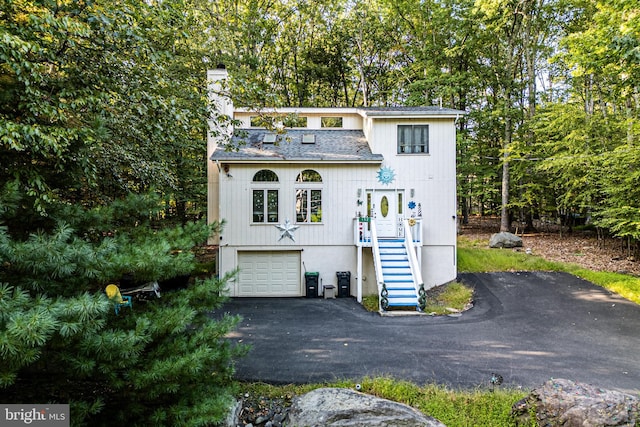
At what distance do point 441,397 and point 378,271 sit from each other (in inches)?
194

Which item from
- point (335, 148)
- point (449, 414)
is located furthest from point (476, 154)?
point (449, 414)

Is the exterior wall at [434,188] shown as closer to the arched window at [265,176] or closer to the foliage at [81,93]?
the arched window at [265,176]

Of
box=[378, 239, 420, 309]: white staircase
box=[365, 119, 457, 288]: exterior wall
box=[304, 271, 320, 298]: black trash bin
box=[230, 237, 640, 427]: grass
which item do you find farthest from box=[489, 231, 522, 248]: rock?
box=[230, 237, 640, 427]: grass

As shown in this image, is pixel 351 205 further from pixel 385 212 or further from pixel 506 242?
pixel 506 242

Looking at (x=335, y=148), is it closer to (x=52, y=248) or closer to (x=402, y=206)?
(x=402, y=206)

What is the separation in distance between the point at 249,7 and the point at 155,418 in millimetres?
20067

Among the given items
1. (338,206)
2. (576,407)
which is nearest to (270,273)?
(338,206)

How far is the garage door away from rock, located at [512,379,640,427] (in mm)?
7522

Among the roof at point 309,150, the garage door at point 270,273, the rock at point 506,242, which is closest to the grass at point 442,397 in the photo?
the garage door at point 270,273

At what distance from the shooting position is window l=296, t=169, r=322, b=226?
1074 cm

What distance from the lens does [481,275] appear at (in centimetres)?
1116

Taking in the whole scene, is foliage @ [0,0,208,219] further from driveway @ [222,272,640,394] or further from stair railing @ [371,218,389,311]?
stair railing @ [371,218,389,311]

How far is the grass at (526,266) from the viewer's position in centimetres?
934

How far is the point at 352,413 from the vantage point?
3.99 meters
